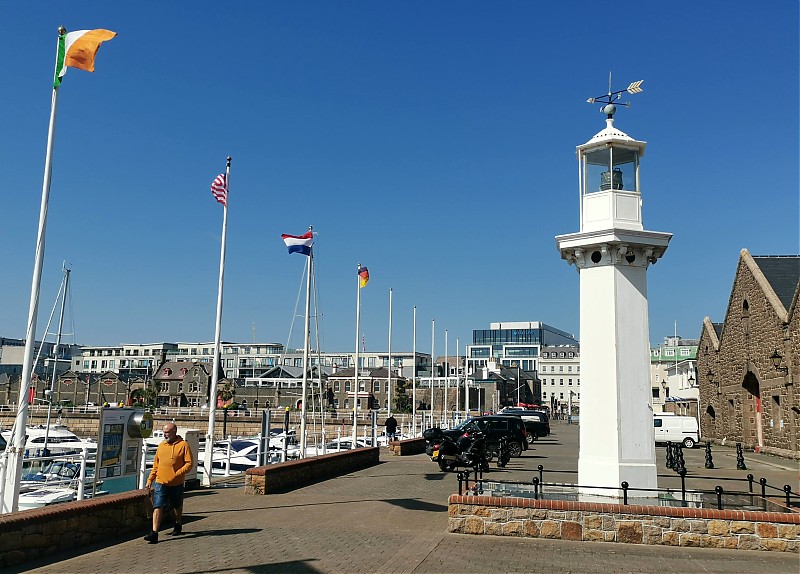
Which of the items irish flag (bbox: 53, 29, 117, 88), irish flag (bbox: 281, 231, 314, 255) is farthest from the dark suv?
irish flag (bbox: 53, 29, 117, 88)

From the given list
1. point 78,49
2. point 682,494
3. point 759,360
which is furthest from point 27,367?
point 759,360

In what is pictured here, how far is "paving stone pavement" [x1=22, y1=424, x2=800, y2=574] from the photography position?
29.3ft

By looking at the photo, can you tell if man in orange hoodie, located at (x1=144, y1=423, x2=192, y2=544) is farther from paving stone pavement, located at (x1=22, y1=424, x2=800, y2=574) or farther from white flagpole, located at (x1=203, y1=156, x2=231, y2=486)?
white flagpole, located at (x1=203, y1=156, x2=231, y2=486)

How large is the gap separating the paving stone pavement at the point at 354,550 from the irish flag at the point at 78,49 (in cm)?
812

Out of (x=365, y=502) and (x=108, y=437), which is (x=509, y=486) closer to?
(x=365, y=502)

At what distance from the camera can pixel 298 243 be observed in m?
24.9

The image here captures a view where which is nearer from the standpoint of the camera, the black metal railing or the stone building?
the black metal railing

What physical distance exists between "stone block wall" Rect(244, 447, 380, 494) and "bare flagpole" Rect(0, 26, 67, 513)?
5.48 meters

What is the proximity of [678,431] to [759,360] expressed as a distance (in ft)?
26.9

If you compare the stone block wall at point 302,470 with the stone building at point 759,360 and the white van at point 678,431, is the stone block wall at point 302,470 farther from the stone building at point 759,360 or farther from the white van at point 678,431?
the white van at point 678,431

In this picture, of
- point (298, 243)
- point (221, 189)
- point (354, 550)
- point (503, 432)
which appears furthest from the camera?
point (503, 432)

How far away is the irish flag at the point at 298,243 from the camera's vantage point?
978 inches

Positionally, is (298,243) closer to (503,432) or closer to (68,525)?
(503,432)

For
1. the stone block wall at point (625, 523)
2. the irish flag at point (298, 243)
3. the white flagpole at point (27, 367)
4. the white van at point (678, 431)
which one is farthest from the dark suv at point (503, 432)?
the white flagpole at point (27, 367)
